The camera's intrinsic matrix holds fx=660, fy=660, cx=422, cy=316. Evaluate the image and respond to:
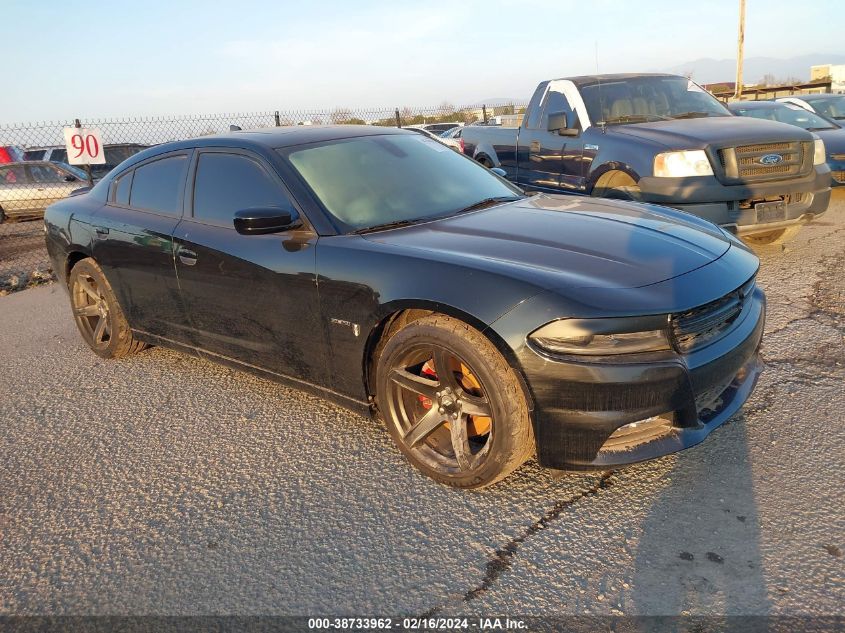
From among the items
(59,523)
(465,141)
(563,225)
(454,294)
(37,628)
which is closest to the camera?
(37,628)

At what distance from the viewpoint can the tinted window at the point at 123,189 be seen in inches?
175

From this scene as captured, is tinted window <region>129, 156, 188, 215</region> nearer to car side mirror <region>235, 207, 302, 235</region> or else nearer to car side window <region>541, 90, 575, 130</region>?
car side mirror <region>235, 207, 302, 235</region>

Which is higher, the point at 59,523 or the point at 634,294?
the point at 634,294

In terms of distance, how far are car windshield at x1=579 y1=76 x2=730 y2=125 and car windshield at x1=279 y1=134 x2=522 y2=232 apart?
3149mm

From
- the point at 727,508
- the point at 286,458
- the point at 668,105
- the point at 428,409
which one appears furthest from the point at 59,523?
the point at 668,105

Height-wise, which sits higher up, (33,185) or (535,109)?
(535,109)

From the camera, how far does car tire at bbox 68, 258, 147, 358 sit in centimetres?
460

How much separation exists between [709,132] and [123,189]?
485cm

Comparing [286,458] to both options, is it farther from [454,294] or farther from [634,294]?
[634,294]

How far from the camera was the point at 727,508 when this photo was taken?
99.0 inches

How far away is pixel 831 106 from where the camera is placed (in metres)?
11.8

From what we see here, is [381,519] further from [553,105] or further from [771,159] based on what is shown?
[553,105]

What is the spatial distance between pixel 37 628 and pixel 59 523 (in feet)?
2.30

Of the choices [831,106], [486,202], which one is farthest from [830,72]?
[486,202]
